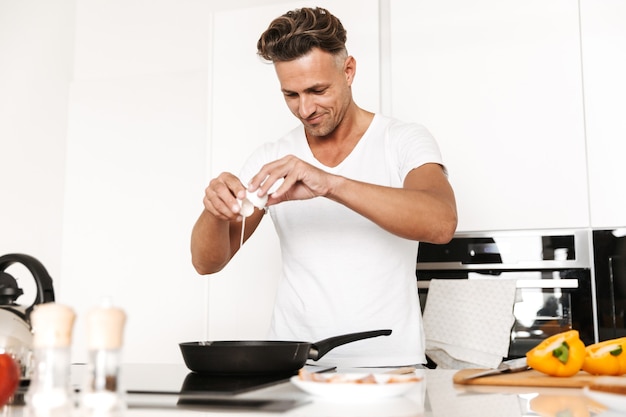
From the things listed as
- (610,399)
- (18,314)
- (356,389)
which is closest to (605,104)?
(610,399)

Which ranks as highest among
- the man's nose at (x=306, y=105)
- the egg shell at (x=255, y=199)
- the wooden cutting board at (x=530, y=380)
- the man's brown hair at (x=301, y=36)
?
the man's brown hair at (x=301, y=36)

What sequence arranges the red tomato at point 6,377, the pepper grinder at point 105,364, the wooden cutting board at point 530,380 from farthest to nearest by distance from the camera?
the wooden cutting board at point 530,380 < the red tomato at point 6,377 < the pepper grinder at point 105,364

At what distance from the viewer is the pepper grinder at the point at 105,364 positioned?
0.61m

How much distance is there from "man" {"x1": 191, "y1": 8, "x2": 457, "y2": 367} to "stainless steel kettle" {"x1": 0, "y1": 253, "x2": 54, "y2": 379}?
41 cm

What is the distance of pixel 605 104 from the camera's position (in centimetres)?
230

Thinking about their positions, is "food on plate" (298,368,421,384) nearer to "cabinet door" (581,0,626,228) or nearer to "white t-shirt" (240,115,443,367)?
"white t-shirt" (240,115,443,367)

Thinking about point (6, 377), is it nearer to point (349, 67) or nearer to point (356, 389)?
point (356, 389)

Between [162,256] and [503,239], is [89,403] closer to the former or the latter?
[503,239]

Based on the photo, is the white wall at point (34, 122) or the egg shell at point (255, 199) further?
the white wall at point (34, 122)

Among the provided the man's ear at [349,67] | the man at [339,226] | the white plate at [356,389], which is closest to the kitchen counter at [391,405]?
the white plate at [356,389]

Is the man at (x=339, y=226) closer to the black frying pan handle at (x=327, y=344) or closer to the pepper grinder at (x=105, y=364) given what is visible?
the black frying pan handle at (x=327, y=344)

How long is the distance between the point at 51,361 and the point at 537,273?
1966 millimetres

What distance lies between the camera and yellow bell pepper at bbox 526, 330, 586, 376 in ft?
3.62

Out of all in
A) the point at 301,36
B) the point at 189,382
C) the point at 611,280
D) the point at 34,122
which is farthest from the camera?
the point at 34,122
